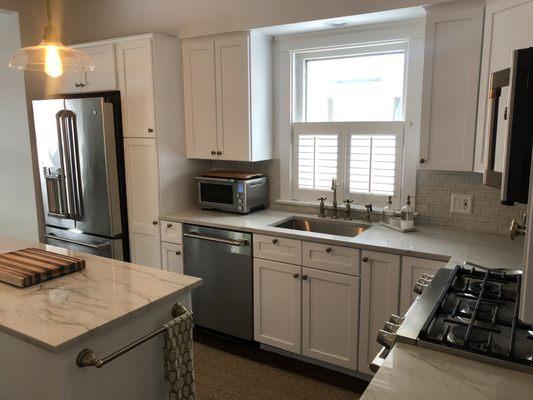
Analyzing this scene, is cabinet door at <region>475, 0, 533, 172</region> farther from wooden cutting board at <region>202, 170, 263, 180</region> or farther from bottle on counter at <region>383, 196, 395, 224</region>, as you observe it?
wooden cutting board at <region>202, 170, 263, 180</region>

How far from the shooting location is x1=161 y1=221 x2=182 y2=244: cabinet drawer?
3.31 meters

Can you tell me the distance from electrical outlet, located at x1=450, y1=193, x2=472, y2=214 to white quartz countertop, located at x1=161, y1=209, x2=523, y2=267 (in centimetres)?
15

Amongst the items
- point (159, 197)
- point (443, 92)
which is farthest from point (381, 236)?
point (159, 197)

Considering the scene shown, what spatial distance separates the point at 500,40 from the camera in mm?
2236

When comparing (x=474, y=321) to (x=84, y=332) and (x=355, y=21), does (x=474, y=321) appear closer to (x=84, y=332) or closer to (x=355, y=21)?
(x=84, y=332)

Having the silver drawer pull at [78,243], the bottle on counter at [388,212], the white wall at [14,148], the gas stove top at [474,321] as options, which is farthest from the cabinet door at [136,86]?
the gas stove top at [474,321]

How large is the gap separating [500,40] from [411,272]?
1.28 metres

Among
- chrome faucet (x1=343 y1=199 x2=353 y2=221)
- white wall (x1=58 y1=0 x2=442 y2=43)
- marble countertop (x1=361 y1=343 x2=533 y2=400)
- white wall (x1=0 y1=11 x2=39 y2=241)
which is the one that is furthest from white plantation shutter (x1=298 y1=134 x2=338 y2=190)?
white wall (x1=0 y1=11 x2=39 y2=241)

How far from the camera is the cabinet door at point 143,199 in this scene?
11.0 ft

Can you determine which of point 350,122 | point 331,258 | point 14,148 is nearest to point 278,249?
point 331,258

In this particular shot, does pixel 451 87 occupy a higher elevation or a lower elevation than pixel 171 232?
higher

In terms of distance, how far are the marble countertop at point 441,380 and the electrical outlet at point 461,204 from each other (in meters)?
1.83

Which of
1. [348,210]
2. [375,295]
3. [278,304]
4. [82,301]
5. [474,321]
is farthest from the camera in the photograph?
[348,210]

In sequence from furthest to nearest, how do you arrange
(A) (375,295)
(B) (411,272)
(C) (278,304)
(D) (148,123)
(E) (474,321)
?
(D) (148,123) < (C) (278,304) < (A) (375,295) < (B) (411,272) < (E) (474,321)
